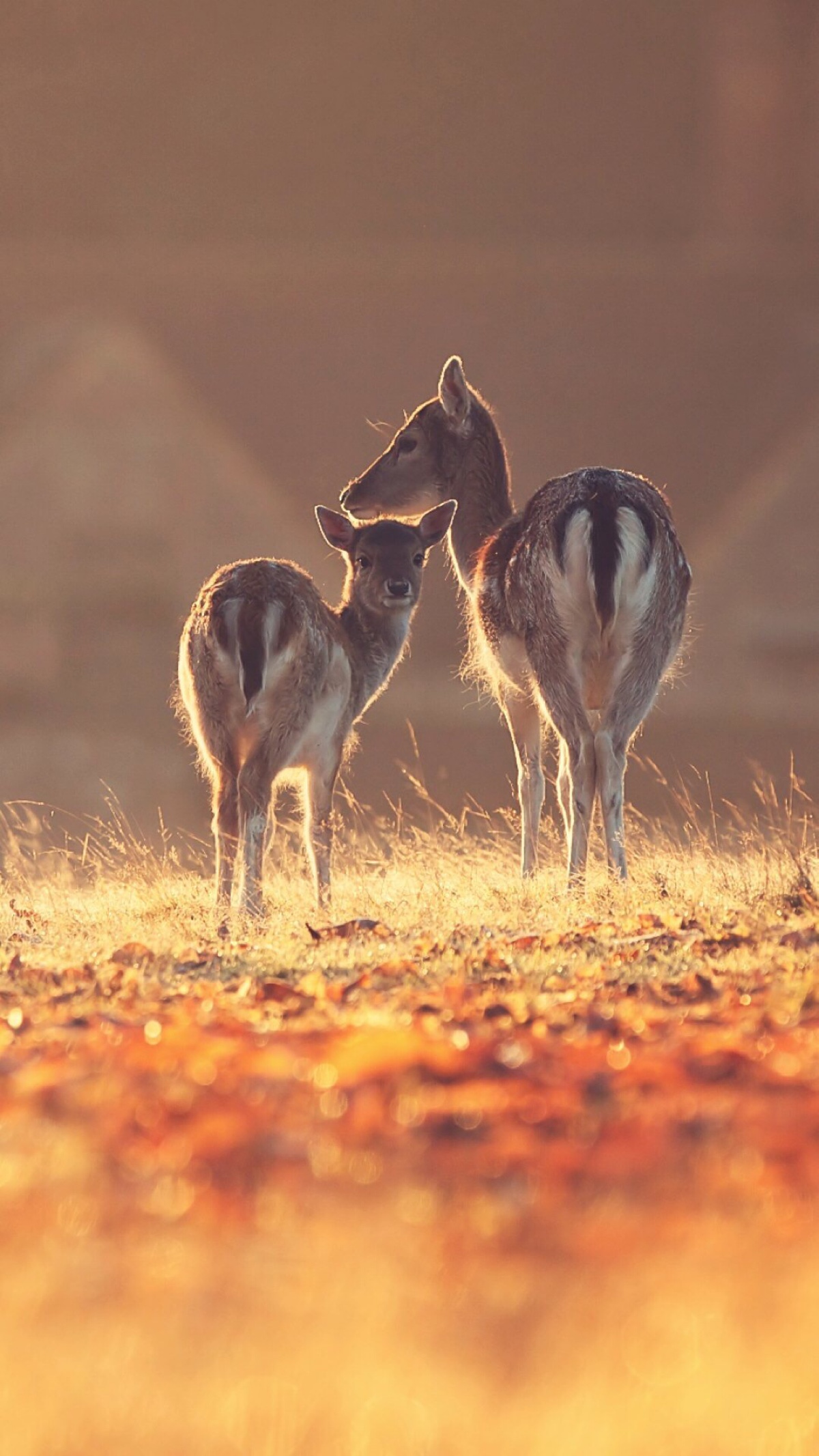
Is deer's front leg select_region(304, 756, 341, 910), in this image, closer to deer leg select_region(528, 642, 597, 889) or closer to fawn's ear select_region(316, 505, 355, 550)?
deer leg select_region(528, 642, 597, 889)

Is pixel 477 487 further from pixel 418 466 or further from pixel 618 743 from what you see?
pixel 618 743

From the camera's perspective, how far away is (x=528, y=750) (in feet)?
31.6

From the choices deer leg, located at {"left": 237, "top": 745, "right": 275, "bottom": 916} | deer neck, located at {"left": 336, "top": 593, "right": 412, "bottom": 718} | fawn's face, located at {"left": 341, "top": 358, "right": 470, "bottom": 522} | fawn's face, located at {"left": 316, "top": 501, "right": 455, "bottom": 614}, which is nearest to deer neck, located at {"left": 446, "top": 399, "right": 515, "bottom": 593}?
fawn's face, located at {"left": 341, "top": 358, "right": 470, "bottom": 522}

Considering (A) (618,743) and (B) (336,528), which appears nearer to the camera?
(A) (618,743)

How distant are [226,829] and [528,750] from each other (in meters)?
2.18

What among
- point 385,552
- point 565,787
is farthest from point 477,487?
point 565,787

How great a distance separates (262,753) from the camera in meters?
8.18

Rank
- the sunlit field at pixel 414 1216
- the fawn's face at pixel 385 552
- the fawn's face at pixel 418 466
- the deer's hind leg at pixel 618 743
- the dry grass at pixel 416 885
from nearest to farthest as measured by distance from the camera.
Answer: the sunlit field at pixel 414 1216 → the dry grass at pixel 416 885 → the deer's hind leg at pixel 618 743 → the fawn's face at pixel 385 552 → the fawn's face at pixel 418 466

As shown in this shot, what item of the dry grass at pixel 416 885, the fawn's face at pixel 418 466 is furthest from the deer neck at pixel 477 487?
the dry grass at pixel 416 885

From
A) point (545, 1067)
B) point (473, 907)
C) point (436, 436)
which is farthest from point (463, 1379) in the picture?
point (436, 436)

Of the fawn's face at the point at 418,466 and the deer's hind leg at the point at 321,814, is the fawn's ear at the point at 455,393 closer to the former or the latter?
the fawn's face at the point at 418,466

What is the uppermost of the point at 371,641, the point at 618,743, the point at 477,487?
the point at 477,487

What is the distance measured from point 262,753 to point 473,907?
133 centimetres

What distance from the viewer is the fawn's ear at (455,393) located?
1030cm
